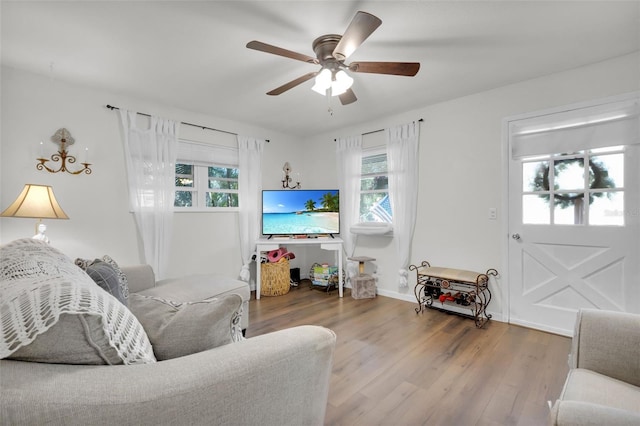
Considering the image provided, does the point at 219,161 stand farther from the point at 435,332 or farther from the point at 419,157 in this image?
the point at 435,332

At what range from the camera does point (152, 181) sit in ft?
10.2

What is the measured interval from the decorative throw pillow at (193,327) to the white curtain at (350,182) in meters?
3.15

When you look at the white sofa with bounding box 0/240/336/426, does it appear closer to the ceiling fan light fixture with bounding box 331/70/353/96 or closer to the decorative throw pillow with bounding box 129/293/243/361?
the decorative throw pillow with bounding box 129/293/243/361

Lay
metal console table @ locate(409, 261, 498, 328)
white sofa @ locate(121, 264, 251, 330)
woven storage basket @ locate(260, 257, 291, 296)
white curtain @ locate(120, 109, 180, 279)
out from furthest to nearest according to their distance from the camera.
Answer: woven storage basket @ locate(260, 257, 291, 296)
white curtain @ locate(120, 109, 180, 279)
metal console table @ locate(409, 261, 498, 328)
white sofa @ locate(121, 264, 251, 330)

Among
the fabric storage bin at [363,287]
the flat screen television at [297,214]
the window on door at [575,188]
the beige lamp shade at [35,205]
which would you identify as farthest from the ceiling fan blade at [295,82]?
the fabric storage bin at [363,287]

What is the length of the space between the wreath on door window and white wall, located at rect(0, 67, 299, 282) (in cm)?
364

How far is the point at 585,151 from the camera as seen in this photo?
96.6 inches

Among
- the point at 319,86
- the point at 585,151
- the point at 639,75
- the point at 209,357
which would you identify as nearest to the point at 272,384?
the point at 209,357

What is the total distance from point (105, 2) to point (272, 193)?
2605 millimetres

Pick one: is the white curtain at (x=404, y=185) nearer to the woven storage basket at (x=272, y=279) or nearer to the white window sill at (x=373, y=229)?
the white window sill at (x=373, y=229)

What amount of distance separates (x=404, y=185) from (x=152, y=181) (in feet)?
9.42

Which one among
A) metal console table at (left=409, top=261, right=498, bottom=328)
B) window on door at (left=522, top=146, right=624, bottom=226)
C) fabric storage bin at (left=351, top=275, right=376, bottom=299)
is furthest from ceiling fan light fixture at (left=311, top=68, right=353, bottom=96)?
fabric storage bin at (left=351, top=275, right=376, bottom=299)

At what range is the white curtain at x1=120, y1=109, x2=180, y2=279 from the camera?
9.84 feet

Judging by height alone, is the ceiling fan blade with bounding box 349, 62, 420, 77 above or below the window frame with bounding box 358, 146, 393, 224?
above
